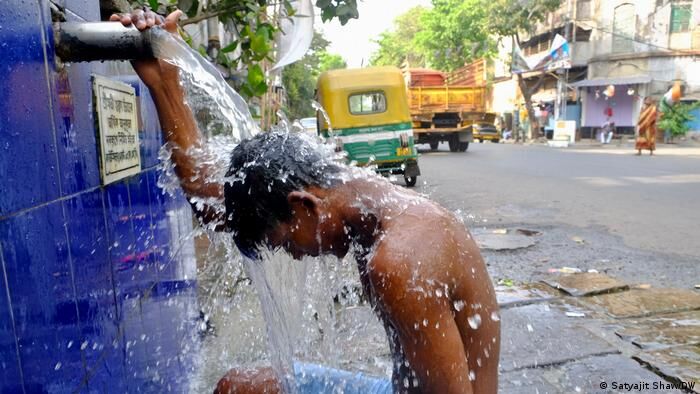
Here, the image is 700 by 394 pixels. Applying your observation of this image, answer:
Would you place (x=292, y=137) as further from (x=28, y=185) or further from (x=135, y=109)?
(x=135, y=109)

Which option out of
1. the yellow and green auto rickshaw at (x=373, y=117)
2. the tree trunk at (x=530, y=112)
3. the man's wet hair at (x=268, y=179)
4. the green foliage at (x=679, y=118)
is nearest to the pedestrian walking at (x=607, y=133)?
the green foliage at (x=679, y=118)

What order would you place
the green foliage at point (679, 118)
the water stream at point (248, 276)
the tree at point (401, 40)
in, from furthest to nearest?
the tree at point (401, 40)
the green foliage at point (679, 118)
the water stream at point (248, 276)

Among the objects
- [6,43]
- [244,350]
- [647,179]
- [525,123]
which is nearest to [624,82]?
[525,123]

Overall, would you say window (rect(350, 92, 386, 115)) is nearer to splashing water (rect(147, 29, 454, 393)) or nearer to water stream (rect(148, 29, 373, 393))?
splashing water (rect(147, 29, 454, 393))

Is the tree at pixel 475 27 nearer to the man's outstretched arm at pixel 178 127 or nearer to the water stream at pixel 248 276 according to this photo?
the water stream at pixel 248 276

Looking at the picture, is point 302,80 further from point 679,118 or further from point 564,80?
point 679,118

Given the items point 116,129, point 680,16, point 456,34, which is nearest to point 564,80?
point 680,16

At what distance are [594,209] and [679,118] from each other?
726 inches

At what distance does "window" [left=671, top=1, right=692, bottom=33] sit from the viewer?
23.5 m

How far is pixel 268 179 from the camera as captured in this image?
1.26 meters

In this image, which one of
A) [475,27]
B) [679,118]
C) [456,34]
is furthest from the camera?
[456,34]

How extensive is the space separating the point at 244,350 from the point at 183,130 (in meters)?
1.94

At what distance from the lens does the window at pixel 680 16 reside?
926 inches

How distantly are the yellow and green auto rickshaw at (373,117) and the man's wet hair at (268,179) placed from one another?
935cm
